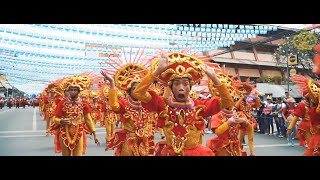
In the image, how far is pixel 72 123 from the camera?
4617 mm

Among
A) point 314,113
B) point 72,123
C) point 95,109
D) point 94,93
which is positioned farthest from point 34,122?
point 314,113

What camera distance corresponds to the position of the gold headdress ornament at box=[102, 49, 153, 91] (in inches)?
173

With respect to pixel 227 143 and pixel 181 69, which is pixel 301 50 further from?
pixel 181 69

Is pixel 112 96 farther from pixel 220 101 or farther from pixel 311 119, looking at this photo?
pixel 311 119

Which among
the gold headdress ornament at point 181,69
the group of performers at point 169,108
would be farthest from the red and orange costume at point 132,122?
the gold headdress ornament at point 181,69

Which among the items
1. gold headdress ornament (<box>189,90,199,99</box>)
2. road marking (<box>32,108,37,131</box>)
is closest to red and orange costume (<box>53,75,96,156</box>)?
gold headdress ornament (<box>189,90,199,99</box>)

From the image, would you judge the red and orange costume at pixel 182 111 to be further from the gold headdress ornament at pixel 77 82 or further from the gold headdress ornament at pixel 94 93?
the gold headdress ornament at pixel 94 93

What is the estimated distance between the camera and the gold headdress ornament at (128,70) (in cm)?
439

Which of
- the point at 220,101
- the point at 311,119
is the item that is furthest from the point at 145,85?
the point at 311,119

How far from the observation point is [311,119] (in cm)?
458

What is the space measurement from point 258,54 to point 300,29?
3.79ft

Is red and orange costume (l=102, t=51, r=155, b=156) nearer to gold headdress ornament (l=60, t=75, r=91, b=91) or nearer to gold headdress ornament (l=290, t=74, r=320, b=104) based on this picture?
gold headdress ornament (l=60, t=75, r=91, b=91)
